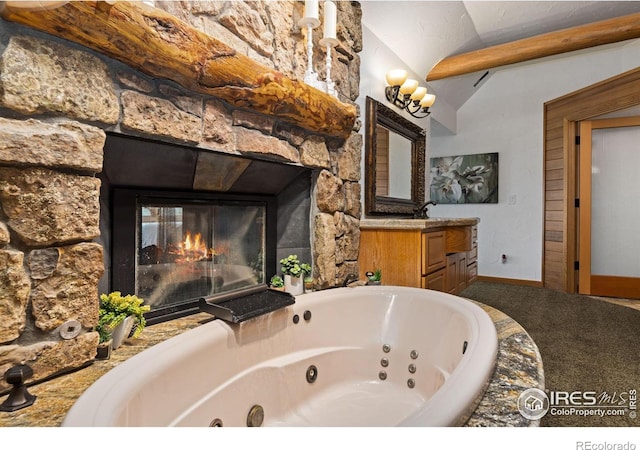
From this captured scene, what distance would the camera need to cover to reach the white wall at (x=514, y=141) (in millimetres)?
3713

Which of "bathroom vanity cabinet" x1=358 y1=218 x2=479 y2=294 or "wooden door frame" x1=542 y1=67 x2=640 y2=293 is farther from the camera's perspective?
"wooden door frame" x1=542 y1=67 x2=640 y2=293

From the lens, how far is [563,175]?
362cm

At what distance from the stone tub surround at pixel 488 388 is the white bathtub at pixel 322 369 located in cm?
3

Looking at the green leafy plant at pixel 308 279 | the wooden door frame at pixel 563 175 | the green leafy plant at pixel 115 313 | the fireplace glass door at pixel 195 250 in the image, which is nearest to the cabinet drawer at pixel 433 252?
the green leafy plant at pixel 308 279

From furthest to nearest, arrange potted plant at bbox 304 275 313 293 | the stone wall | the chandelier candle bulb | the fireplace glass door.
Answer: potted plant at bbox 304 275 313 293, the chandelier candle bulb, the fireplace glass door, the stone wall

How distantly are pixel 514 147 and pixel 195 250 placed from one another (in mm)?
4062

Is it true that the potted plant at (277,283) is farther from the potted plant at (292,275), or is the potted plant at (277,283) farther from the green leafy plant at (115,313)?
the green leafy plant at (115,313)

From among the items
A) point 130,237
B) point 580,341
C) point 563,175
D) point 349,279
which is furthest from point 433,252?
point 563,175

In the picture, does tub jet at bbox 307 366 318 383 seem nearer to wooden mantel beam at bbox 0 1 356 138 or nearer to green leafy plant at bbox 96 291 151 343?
green leafy plant at bbox 96 291 151 343

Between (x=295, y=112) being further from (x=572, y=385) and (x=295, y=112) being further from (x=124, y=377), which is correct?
(x=572, y=385)

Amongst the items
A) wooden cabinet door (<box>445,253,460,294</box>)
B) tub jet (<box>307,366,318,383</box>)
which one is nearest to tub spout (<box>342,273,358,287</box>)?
tub jet (<box>307,366,318,383</box>)

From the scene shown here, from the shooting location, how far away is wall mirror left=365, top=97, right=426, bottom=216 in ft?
7.41

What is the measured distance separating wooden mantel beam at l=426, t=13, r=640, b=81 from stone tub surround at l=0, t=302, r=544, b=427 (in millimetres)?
2624

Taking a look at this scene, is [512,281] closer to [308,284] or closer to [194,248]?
[308,284]
